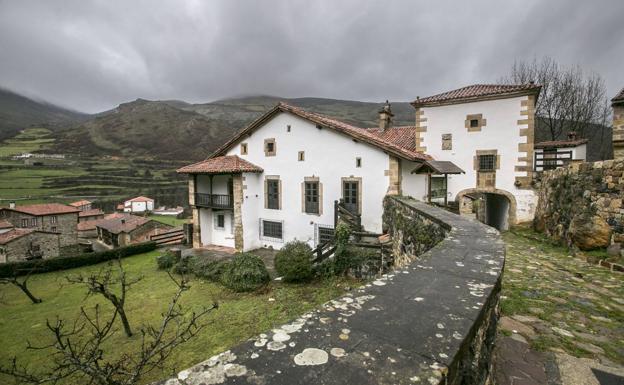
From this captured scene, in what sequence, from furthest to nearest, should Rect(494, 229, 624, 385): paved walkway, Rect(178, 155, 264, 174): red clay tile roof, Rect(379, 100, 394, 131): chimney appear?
Rect(379, 100, 394, 131): chimney < Rect(178, 155, 264, 174): red clay tile roof < Rect(494, 229, 624, 385): paved walkway

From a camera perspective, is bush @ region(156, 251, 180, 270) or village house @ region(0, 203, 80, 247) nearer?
bush @ region(156, 251, 180, 270)

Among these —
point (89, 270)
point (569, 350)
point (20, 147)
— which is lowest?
point (89, 270)

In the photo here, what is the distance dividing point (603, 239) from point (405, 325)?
7.17 metres

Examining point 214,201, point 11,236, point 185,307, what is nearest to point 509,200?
point 185,307

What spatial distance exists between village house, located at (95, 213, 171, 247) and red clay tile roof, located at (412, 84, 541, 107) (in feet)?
94.4

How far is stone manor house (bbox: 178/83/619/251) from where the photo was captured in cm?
1270

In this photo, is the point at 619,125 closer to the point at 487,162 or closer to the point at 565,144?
the point at 487,162

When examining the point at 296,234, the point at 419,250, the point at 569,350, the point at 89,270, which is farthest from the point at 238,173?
the point at 569,350

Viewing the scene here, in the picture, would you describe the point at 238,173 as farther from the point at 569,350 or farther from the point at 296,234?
the point at 569,350

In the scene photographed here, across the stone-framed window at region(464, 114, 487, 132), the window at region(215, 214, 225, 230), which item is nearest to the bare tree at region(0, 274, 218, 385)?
the window at region(215, 214, 225, 230)

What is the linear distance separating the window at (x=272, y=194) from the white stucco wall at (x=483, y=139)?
26.9ft

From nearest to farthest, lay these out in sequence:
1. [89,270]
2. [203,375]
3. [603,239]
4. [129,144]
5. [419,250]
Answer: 1. [203,375]
2. [419,250]
3. [603,239]
4. [89,270]
5. [129,144]

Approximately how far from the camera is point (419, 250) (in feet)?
17.9

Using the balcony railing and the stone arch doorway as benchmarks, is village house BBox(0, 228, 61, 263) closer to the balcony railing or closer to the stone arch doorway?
the balcony railing
